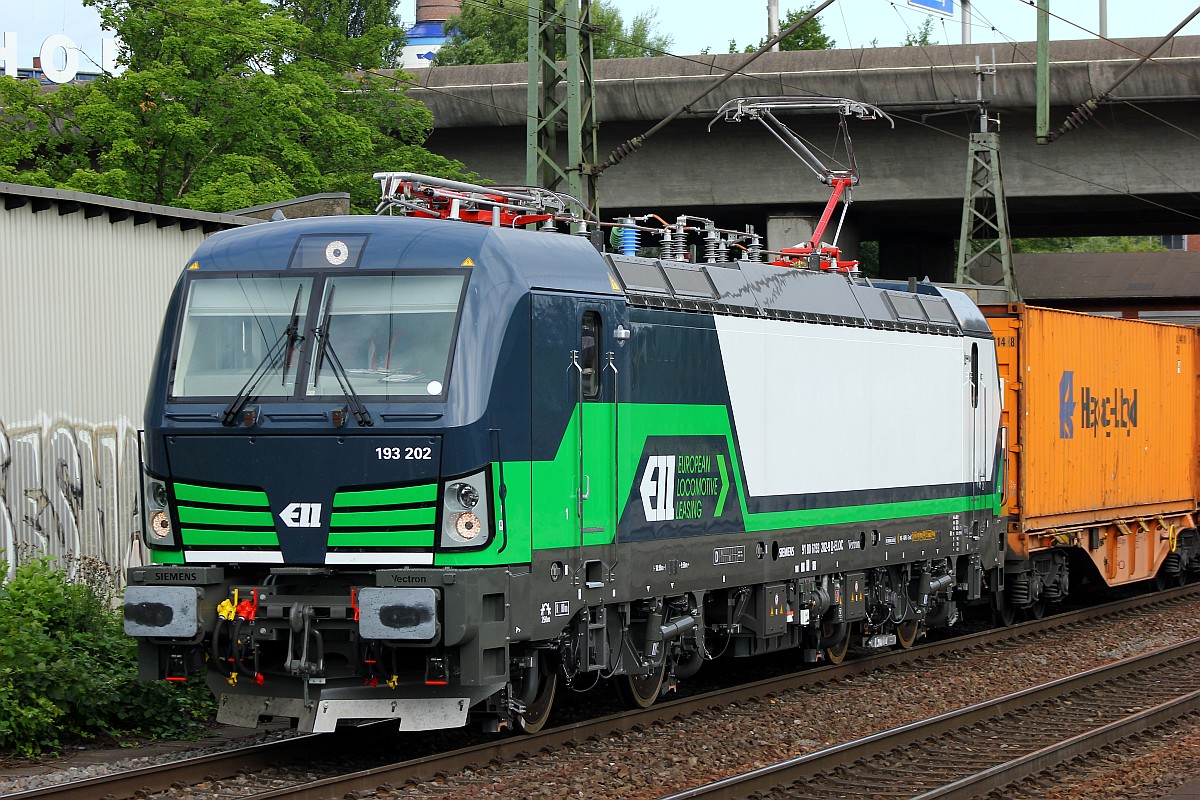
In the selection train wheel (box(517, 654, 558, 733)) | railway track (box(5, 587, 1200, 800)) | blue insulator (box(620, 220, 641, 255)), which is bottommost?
railway track (box(5, 587, 1200, 800))

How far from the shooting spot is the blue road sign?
2359cm

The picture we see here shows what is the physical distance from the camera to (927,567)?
52.8 feet

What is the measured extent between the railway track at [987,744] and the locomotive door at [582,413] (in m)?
1.80

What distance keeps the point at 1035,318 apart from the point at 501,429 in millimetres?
10361

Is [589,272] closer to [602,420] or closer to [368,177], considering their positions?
[602,420]

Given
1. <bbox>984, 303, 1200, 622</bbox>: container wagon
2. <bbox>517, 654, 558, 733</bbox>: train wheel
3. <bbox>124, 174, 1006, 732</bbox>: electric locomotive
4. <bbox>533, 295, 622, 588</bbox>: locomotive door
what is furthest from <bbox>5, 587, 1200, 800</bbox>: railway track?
<bbox>984, 303, 1200, 622</bbox>: container wagon

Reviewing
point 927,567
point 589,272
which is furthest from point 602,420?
point 927,567

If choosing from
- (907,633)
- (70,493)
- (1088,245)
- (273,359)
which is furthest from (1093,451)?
(1088,245)

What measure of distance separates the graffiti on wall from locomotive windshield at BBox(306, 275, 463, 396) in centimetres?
457

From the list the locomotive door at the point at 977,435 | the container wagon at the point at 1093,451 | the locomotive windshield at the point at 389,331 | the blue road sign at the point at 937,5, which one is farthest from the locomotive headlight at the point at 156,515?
the blue road sign at the point at 937,5

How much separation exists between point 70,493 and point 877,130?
913 inches

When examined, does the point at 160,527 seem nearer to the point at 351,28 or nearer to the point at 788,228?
the point at 788,228

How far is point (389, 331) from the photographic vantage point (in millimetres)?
9914

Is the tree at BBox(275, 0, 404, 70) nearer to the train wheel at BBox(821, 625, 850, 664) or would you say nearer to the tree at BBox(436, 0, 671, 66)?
the tree at BBox(436, 0, 671, 66)
